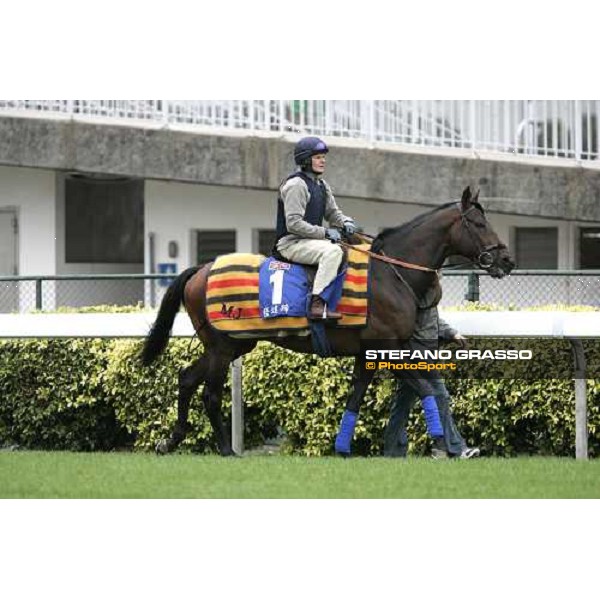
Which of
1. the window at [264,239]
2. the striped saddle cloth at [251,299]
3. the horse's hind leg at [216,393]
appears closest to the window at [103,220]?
the window at [264,239]

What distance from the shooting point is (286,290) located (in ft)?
33.1

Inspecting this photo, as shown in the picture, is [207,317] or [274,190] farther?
[274,190]

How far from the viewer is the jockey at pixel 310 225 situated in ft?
32.5

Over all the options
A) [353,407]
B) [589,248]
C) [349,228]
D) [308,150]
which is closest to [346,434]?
[353,407]

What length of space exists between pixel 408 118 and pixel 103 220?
4.91 m

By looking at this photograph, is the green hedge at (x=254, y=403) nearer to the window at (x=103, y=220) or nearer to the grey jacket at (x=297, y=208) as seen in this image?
the grey jacket at (x=297, y=208)

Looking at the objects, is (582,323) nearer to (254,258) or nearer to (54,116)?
(254,258)

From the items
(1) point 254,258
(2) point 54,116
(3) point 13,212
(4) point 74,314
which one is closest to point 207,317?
(1) point 254,258

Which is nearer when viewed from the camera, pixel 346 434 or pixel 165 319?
pixel 346 434

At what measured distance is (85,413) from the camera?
12312 millimetres

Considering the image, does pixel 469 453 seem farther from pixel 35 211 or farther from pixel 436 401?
pixel 35 211

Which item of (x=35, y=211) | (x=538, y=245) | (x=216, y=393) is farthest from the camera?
(x=35, y=211)

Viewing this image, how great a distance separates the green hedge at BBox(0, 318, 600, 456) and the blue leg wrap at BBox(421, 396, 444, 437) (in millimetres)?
852

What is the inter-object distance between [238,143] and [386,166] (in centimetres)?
179
